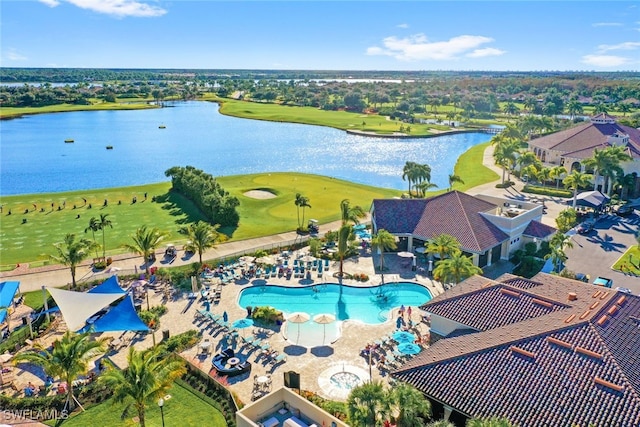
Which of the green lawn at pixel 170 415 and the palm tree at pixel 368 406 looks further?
the green lawn at pixel 170 415

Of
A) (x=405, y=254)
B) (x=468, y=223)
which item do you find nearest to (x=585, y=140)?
(x=468, y=223)

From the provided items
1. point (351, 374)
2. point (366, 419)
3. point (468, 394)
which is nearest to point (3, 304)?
point (351, 374)

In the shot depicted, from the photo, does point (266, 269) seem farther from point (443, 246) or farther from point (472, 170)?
point (472, 170)

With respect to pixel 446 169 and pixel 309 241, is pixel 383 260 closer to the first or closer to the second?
pixel 309 241

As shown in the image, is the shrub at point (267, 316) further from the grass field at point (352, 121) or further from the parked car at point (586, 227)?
the grass field at point (352, 121)

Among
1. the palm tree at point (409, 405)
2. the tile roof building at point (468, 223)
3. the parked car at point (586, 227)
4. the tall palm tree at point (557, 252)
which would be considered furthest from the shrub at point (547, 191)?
the palm tree at point (409, 405)

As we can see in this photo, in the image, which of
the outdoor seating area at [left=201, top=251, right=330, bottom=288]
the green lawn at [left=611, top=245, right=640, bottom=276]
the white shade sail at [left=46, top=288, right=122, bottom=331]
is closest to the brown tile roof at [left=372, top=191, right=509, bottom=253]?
the outdoor seating area at [left=201, top=251, right=330, bottom=288]
